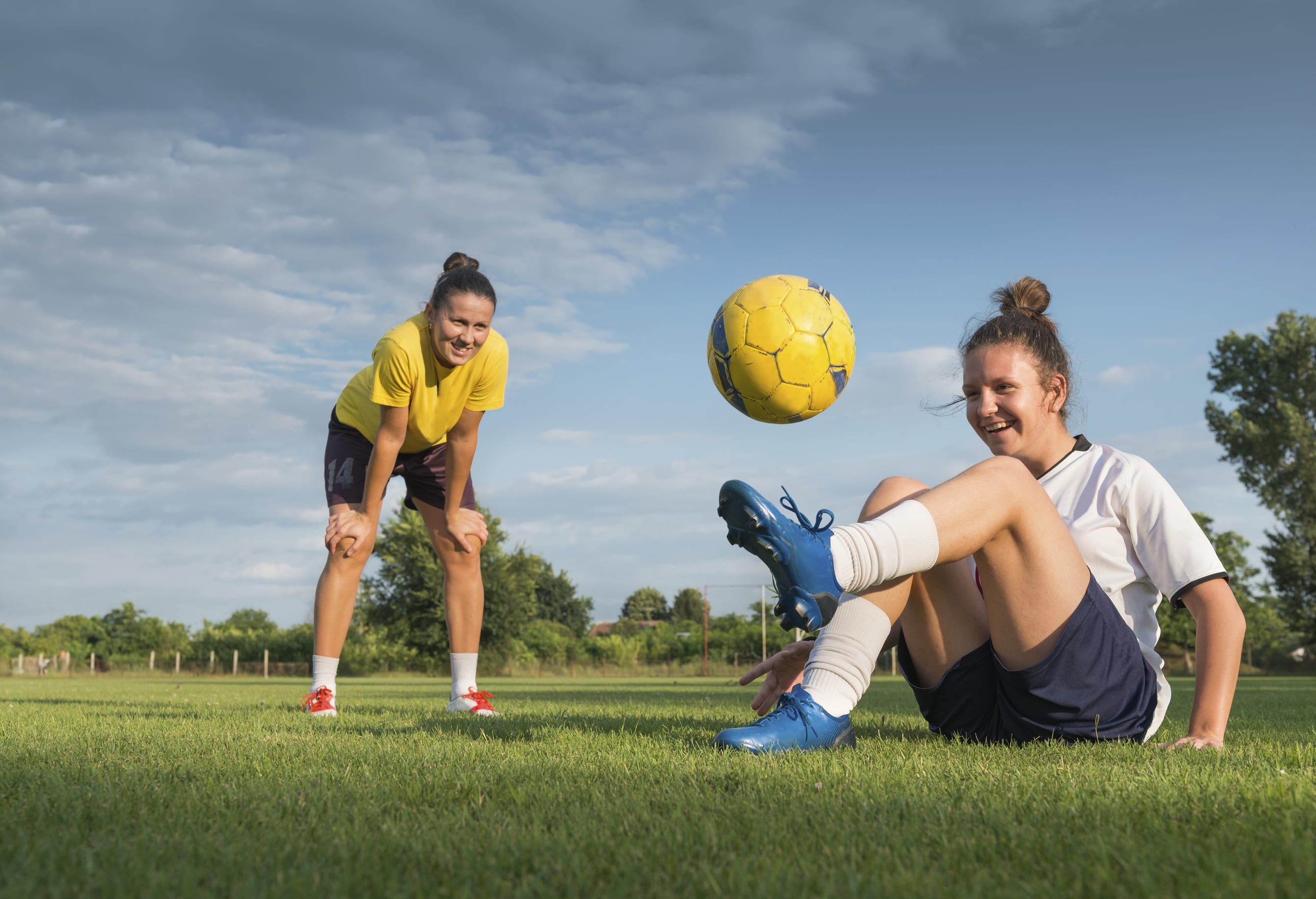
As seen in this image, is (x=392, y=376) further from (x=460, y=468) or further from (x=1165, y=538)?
(x=1165, y=538)

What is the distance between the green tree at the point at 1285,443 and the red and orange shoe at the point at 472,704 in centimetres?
3700

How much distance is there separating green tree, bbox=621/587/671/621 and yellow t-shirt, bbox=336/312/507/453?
332 feet

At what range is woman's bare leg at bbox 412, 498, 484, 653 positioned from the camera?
5953 millimetres

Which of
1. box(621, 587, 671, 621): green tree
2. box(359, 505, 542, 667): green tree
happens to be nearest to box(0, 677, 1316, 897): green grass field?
box(359, 505, 542, 667): green tree

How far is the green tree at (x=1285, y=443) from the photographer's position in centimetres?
3384

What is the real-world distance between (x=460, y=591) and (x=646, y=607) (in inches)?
4062

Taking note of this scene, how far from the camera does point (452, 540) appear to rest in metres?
5.92

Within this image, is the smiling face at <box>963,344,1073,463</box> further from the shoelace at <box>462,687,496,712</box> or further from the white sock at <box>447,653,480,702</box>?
the white sock at <box>447,653,480,702</box>

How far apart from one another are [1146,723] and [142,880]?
2.96 m

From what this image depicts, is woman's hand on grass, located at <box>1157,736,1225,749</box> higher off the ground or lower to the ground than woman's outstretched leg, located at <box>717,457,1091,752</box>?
lower

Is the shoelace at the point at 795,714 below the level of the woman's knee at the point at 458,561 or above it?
below

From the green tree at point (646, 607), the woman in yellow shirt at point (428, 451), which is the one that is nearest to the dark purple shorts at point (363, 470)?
the woman in yellow shirt at point (428, 451)

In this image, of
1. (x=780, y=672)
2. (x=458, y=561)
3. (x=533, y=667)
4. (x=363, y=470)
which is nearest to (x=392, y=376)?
(x=363, y=470)

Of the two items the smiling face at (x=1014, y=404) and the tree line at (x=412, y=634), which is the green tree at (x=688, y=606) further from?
the smiling face at (x=1014, y=404)
